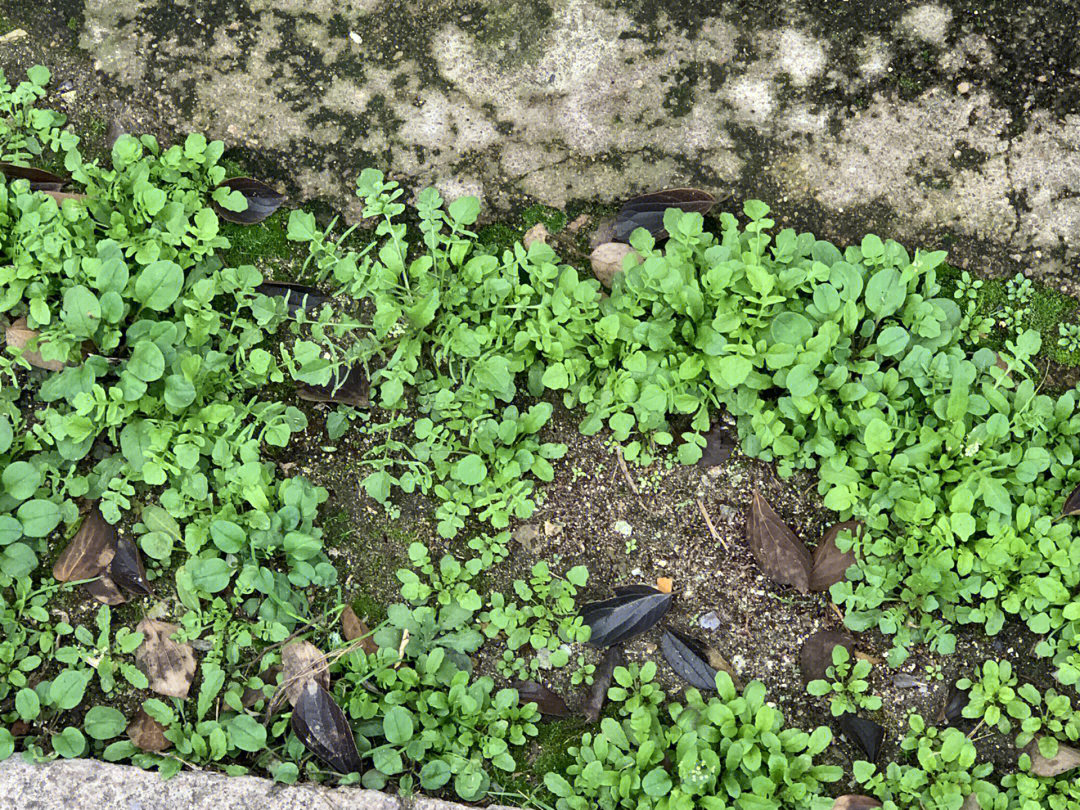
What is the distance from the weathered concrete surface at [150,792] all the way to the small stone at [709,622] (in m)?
1.01

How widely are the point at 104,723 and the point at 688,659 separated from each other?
1.91 m

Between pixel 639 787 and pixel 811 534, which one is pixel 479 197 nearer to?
pixel 811 534

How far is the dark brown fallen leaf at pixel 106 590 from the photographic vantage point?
9.63ft

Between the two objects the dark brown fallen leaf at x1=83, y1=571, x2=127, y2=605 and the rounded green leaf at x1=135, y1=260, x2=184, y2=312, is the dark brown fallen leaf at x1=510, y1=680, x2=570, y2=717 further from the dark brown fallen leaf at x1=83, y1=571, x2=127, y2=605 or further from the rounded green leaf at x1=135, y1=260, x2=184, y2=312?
the rounded green leaf at x1=135, y1=260, x2=184, y2=312

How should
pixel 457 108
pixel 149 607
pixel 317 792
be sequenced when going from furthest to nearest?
pixel 457 108 → pixel 149 607 → pixel 317 792

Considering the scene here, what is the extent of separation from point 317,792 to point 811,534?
182 cm

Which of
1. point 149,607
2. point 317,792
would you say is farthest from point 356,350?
point 317,792

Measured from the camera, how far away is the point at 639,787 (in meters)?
2.76

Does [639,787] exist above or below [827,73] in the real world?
below

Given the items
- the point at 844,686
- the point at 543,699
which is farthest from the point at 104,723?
the point at 844,686

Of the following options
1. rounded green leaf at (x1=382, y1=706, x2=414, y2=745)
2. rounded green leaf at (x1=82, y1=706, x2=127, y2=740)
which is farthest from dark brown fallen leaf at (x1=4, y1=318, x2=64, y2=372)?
rounded green leaf at (x1=382, y1=706, x2=414, y2=745)

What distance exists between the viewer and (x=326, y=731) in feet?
9.18

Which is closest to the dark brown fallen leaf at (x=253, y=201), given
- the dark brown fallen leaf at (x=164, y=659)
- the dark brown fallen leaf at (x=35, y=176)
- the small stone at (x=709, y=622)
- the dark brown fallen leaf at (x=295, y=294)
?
the dark brown fallen leaf at (x=295, y=294)

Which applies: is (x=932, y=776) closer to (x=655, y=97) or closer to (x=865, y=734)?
(x=865, y=734)
